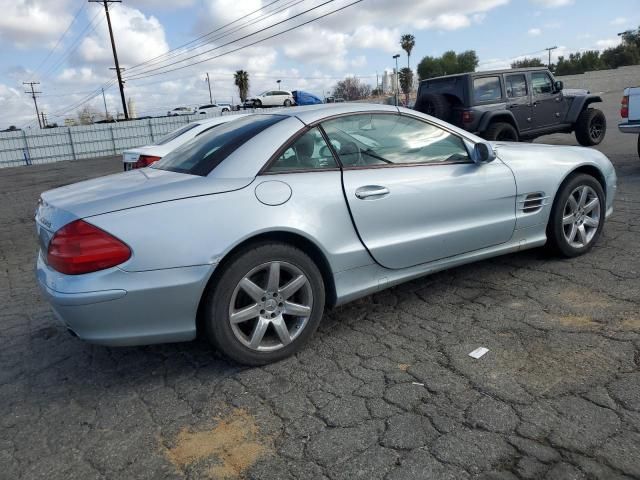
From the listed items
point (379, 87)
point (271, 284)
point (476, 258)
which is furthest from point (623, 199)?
point (379, 87)

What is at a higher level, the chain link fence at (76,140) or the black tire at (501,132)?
the chain link fence at (76,140)

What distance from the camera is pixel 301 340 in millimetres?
3086

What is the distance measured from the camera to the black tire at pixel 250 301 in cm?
278

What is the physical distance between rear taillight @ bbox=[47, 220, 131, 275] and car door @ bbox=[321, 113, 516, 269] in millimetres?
1361

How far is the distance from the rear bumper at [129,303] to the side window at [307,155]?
82 centimetres

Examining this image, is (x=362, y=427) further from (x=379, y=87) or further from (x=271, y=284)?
(x=379, y=87)

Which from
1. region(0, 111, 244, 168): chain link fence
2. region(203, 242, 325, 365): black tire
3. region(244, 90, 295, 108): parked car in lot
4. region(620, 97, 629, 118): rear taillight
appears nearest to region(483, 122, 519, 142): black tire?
region(620, 97, 629, 118): rear taillight

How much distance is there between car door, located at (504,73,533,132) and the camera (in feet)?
33.8

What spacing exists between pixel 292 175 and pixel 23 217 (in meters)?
7.79

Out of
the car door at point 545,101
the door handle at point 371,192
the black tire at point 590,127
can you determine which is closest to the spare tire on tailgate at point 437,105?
the car door at point 545,101

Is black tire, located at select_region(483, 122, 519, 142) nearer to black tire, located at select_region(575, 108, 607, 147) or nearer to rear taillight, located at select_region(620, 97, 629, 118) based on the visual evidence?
rear taillight, located at select_region(620, 97, 629, 118)

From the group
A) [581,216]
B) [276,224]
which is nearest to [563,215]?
[581,216]

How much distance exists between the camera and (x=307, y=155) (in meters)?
3.20

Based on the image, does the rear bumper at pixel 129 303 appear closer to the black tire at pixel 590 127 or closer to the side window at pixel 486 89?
the side window at pixel 486 89
